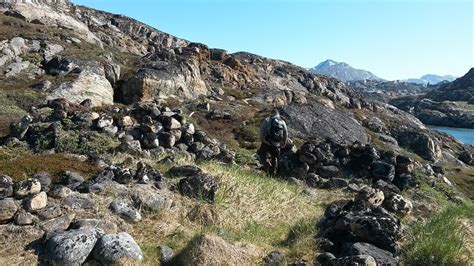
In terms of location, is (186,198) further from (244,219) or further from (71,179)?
(71,179)

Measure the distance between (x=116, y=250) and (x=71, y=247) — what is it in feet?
2.49

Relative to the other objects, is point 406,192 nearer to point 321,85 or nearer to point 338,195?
point 338,195

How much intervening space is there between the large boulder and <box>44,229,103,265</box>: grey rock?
109 feet

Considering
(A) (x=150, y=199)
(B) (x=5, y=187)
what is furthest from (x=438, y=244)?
(B) (x=5, y=187)

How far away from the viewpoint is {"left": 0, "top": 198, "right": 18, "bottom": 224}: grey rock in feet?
30.2

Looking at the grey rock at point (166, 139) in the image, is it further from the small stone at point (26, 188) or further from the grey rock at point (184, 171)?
the small stone at point (26, 188)

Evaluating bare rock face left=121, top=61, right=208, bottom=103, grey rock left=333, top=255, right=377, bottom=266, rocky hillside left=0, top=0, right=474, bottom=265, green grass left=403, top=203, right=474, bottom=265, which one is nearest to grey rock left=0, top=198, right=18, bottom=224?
rocky hillside left=0, top=0, right=474, bottom=265

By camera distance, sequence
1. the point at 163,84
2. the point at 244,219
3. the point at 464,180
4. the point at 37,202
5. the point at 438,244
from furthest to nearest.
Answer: the point at 163,84 < the point at 464,180 < the point at 244,219 < the point at 37,202 < the point at 438,244

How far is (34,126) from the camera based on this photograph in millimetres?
18875

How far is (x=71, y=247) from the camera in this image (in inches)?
320

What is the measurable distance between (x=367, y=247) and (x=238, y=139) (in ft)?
94.4

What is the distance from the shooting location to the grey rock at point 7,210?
9.20m

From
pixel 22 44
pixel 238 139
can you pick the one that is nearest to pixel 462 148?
pixel 238 139

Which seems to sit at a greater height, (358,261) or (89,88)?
(358,261)
